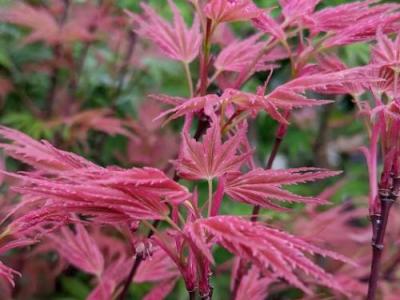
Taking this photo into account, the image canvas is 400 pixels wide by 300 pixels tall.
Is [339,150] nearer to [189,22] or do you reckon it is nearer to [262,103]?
[189,22]

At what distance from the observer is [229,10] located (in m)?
0.63

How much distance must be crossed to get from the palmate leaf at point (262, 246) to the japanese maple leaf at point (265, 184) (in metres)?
0.07

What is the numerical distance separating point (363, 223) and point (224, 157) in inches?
54.2

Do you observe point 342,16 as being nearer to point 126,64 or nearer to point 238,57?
point 238,57

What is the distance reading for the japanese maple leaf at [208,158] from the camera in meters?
0.56

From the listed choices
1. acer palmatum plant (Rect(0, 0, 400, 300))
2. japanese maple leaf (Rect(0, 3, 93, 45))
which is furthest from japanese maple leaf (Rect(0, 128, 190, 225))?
japanese maple leaf (Rect(0, 3, 93, 45))

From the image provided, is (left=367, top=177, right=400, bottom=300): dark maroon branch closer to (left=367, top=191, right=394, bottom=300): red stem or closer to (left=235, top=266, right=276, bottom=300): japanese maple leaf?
(left=367, top=191, right=394, bottom=300): red stem

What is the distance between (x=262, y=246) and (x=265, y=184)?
0.12 m

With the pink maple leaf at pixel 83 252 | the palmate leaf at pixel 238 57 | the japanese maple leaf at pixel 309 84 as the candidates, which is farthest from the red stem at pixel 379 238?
the pink maple leaf at pixel 83 252

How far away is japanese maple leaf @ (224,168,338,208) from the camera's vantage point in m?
0.56

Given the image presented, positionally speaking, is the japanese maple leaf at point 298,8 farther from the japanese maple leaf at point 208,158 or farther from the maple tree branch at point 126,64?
the maple tree branch at point 126,64

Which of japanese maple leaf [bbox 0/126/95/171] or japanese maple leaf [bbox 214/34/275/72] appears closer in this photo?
japanese maple leaf [bbox 0/126/95/171]

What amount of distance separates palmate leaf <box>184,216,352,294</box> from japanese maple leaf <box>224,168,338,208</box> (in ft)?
0.23

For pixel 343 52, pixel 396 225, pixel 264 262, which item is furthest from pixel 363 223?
pixel 264 262
